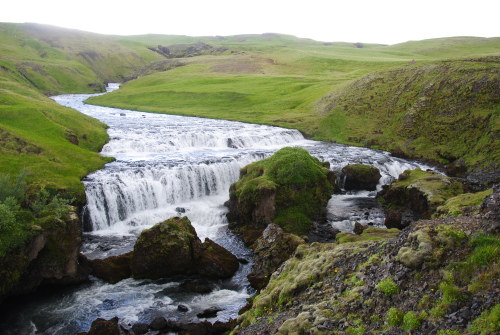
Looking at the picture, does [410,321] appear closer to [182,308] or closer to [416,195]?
[182,308]

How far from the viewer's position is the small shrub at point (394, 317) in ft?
38.1

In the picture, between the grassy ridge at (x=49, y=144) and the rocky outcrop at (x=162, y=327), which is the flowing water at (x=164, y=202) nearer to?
the rocky outcrop at (x=162, y=327)

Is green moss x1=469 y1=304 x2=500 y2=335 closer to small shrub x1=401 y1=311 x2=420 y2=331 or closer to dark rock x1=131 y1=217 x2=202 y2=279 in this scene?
small shrub x1=401 y1=311 x2=420 y2=331

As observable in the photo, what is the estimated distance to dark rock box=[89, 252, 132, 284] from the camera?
26.5 metres

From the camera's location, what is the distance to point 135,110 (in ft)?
334

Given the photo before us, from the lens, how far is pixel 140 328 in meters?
20.7

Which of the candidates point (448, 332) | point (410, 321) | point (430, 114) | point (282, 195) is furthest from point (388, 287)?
point (430, 114)

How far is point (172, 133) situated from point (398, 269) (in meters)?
56.1

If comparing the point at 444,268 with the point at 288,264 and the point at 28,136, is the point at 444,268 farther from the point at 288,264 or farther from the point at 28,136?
the point at 28,136

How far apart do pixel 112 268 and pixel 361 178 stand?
99.8 ft

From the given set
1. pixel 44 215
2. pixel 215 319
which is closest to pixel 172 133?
pixel 44 215

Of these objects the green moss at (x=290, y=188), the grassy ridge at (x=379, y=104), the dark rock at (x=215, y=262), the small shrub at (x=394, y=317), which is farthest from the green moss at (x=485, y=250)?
the grassy ridge at (x=379, y=104)

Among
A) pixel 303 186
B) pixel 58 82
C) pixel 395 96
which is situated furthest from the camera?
pixel 58 82

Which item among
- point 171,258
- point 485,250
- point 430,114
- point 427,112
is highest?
point 427,112
